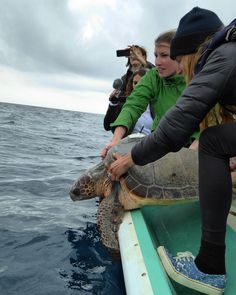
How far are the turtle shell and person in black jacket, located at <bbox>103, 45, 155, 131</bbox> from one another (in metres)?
1.99

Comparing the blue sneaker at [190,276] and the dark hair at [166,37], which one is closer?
the blue sneaker at [190,276]

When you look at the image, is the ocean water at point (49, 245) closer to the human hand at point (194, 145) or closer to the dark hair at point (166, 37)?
the human hand at point (194, 145)

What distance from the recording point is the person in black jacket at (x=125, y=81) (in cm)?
463

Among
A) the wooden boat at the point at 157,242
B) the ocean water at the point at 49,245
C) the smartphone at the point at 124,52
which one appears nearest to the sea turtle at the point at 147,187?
the wooden boat at the point at 157,242

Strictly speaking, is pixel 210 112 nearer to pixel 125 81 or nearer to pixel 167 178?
pixel 167 178

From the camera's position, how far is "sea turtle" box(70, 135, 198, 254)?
265 cm

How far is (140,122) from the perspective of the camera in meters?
4.32

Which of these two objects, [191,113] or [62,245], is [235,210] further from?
[62,245]

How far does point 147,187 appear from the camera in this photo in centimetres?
266

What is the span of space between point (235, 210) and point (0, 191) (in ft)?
12.2

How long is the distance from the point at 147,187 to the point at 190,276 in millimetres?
1072

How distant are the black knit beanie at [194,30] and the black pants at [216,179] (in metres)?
0.49

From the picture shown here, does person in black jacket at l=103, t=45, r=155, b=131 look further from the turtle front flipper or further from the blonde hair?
the blonde hair

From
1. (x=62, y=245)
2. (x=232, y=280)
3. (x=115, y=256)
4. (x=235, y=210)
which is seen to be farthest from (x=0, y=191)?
(x=232, y=280)
